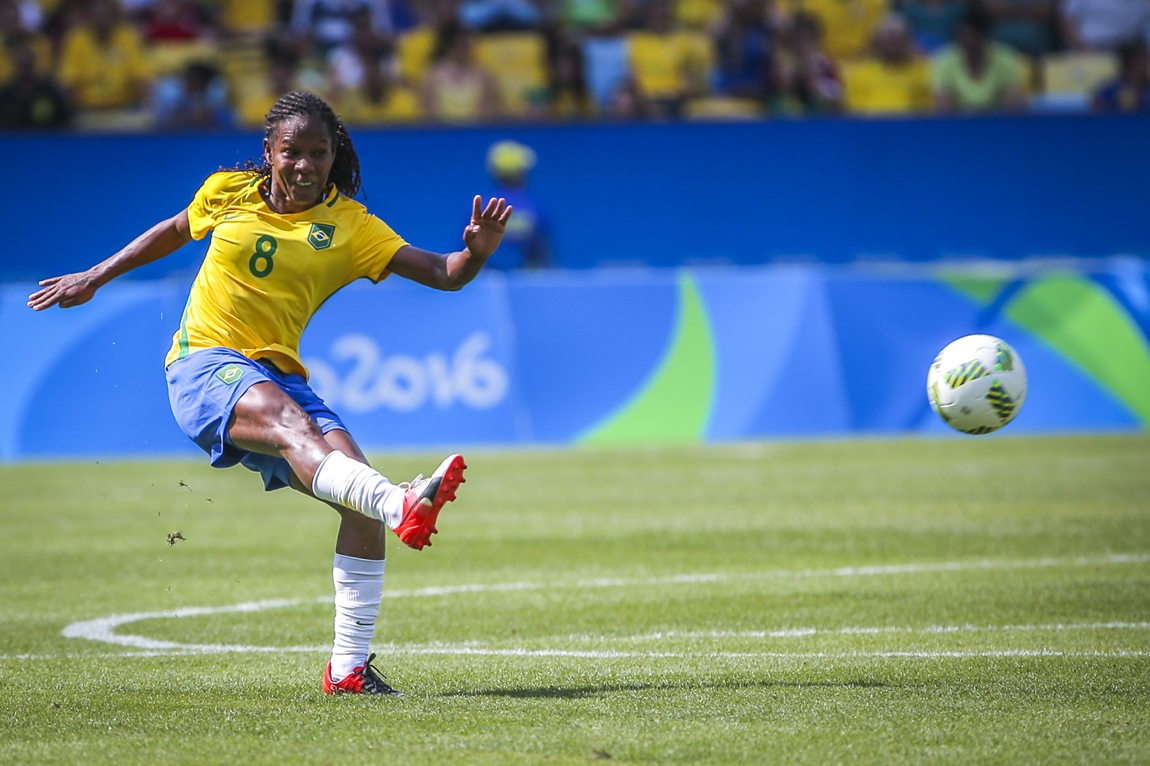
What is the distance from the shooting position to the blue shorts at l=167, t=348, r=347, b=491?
5926 mm

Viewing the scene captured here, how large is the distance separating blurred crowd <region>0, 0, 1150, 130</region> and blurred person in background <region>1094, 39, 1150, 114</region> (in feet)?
0.10

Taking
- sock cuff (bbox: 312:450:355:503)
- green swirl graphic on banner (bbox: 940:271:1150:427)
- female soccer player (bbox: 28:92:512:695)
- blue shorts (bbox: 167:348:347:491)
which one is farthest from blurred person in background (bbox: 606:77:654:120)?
sock cuff (bbox: 312:450:355:503)

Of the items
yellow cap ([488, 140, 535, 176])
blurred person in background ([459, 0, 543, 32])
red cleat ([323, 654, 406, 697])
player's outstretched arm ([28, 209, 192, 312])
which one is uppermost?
blurred person in background ([459, 0, 543, 32])

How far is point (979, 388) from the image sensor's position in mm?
7234

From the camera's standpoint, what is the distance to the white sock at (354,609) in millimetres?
5988

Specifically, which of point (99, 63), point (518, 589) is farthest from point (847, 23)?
point (518, 589)

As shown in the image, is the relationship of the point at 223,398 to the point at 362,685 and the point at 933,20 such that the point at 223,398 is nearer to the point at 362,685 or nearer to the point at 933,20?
the point at 362,685

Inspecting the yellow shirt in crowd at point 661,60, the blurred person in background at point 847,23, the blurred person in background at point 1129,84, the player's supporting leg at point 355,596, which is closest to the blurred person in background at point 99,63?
the yellow shirt in crowd at point 661,60

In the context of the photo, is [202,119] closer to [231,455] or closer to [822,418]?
[822,418]

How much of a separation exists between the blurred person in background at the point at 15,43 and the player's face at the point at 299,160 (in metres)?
14.1

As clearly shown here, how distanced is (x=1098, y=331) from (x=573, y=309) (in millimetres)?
5660

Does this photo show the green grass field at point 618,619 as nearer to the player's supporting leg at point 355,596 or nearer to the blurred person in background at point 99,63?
the player's supporting leg at point 355,596

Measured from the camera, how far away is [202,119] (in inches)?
772

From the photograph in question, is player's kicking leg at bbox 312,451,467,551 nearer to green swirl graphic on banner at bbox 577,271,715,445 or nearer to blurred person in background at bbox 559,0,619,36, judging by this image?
green swirl graphic on banner at bbox 577,271,715,445
